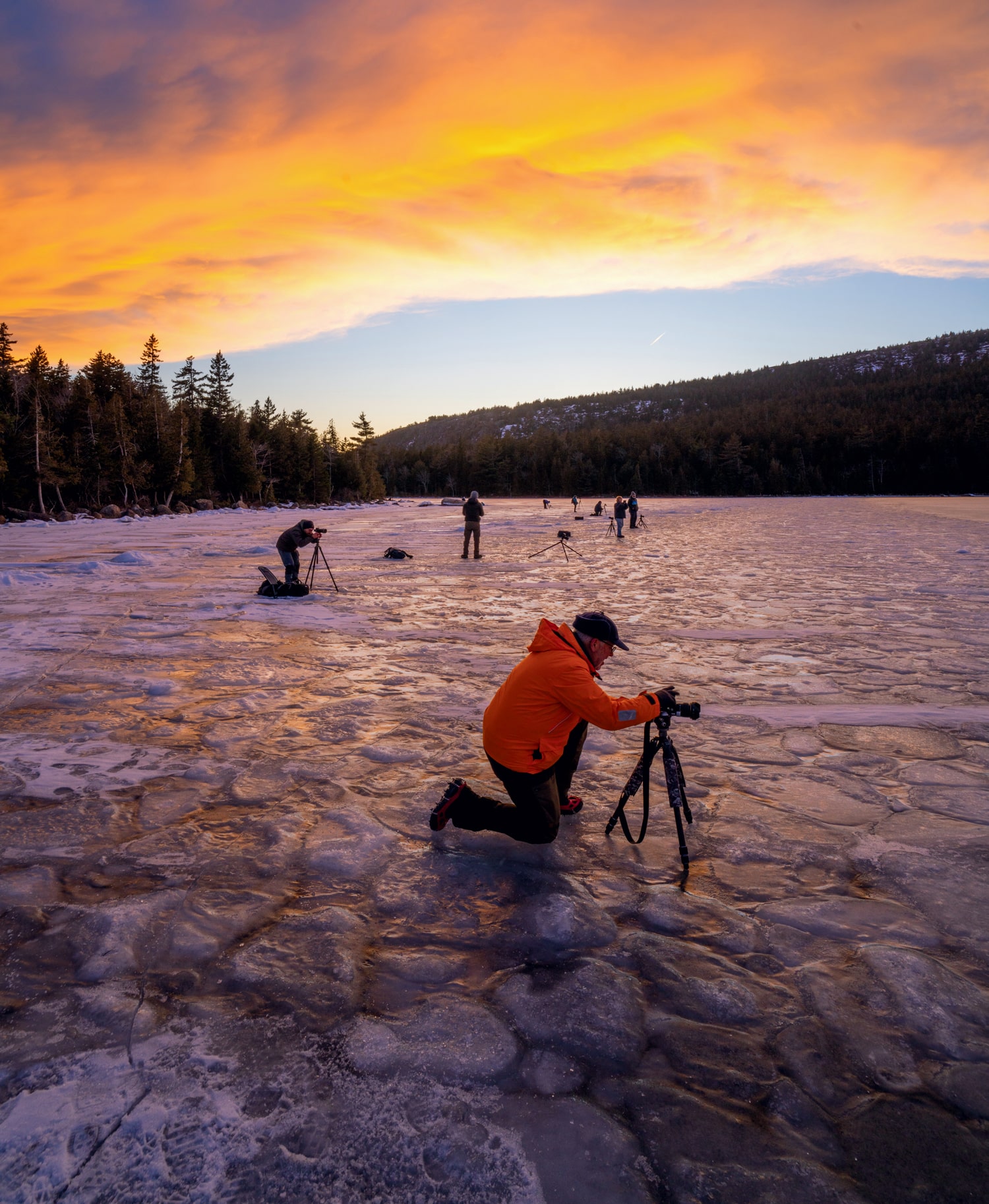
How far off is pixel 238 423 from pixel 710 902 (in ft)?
241

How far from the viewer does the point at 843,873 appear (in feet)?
11.8

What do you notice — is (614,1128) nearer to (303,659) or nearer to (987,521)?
(303,659)

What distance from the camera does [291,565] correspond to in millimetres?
12938

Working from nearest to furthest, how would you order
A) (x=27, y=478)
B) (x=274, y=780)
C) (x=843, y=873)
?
(x=843, y=873) → (x=274, y=780) → (x=27, y=478)

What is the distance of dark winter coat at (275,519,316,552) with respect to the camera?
42.2ft

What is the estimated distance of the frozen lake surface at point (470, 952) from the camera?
2043mm

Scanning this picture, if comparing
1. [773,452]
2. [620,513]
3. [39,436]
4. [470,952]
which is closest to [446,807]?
[470,952]

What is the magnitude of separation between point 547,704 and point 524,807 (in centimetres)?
60

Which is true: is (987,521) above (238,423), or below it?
below

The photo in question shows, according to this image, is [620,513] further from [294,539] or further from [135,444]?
[135,444]

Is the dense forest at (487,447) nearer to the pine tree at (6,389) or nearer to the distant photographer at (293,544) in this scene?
the pine tree at (6,389)

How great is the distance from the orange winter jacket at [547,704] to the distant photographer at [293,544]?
9.86m

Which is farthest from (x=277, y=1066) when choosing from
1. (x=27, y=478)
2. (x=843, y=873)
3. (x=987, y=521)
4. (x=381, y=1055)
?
(x=27, y=478)

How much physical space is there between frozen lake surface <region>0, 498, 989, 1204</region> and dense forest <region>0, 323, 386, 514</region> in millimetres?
46910
